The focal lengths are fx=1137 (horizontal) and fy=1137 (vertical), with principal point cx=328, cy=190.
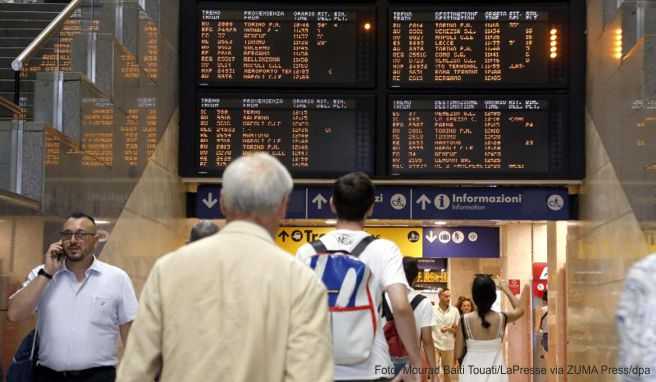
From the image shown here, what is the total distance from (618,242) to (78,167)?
450cm

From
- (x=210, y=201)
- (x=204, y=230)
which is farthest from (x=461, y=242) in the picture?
(x=204, y=230)

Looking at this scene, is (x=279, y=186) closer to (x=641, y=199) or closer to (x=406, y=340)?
(x=406, y=340)

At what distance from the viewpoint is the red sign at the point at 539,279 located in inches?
623

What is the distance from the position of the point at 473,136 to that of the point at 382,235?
4266 mm

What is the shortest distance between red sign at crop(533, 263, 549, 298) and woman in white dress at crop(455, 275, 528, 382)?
791 cm

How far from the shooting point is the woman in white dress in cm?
789

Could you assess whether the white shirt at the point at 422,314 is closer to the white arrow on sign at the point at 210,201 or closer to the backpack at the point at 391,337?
the backpack at the point at 391,337

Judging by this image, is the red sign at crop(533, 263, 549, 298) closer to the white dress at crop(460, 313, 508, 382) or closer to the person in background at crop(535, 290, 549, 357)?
the person in background at crop(535, 290, 549, 357)

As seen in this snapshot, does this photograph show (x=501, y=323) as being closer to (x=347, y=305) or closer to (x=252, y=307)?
(x=347, y=305)

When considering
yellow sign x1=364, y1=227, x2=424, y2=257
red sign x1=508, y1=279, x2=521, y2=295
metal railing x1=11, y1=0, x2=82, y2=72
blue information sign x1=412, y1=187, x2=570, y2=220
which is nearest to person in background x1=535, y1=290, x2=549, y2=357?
red sign x1=508, y1=279, x2=521, y2=295

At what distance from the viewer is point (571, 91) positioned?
10.6 metres

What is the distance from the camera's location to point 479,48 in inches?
413

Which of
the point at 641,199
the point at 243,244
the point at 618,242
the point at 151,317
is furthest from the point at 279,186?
the point at 618,242

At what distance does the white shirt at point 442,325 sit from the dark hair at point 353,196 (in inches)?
436
